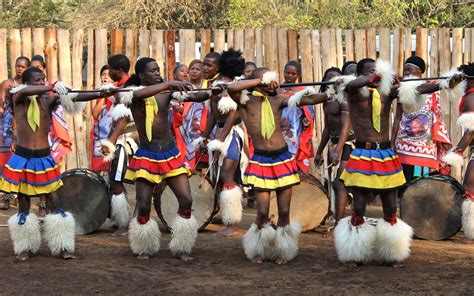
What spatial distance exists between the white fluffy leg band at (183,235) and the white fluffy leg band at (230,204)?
4.11ft

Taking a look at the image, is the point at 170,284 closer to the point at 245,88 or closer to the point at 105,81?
the point at 245,88

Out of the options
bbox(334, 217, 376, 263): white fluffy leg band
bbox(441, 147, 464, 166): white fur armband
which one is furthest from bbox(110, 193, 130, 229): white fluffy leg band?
bbox(441, 147, 464, 166): white fur armband

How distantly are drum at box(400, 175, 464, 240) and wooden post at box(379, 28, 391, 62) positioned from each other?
3.60 m

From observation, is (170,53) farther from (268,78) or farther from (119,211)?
(268,78)

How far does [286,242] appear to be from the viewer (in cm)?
786

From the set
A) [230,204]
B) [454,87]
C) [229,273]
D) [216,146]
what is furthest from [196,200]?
[454,87]

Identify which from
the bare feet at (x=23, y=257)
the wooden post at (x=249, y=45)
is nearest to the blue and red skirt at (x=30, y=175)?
the bare feet at (x=23, y=257)

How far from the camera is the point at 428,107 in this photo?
32.7 feet

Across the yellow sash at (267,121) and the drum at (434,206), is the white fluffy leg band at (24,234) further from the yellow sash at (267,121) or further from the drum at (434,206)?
the drum at (434,206)

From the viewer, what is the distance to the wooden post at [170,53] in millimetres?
12555

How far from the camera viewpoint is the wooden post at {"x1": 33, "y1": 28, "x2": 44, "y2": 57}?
40.7ft

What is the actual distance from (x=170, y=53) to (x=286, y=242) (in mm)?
5475

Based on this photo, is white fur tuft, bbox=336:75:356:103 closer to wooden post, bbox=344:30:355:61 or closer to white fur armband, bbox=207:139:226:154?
white fur armband, bbox=207:139:226:154

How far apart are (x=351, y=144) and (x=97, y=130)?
2.96m
